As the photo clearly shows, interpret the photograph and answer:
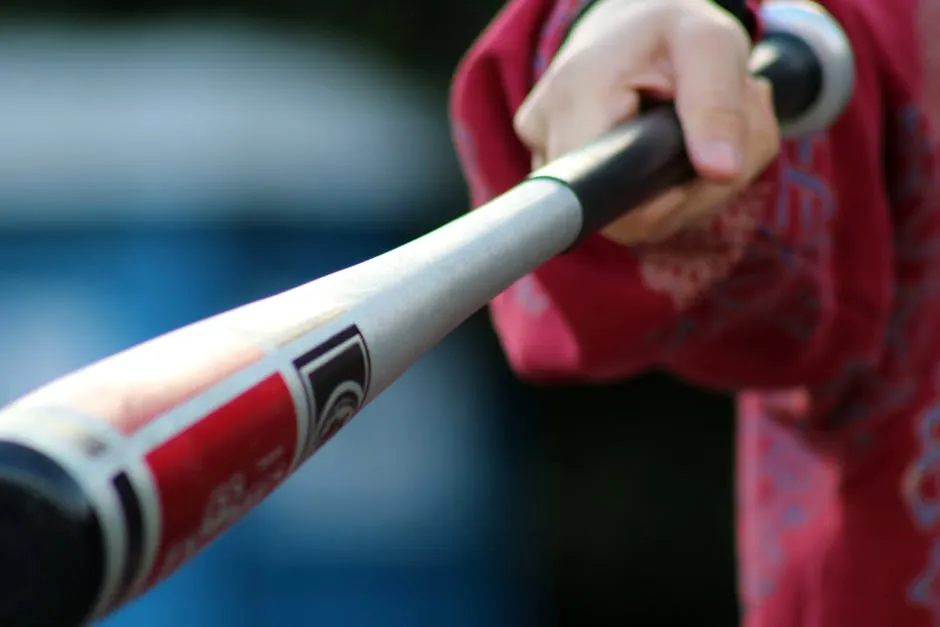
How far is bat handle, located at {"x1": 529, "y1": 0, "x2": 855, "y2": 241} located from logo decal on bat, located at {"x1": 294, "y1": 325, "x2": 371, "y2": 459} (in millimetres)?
75

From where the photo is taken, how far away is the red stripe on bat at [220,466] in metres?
0.16

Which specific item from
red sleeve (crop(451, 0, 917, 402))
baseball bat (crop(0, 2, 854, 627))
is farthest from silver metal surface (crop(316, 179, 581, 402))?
red sleeve (crop(451, 0, 917, 402))

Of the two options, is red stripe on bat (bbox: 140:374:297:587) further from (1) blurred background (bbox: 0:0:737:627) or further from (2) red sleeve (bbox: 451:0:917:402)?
(1) blurred background (bbox: 0:0:737:627)

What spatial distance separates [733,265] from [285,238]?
1.06 metres

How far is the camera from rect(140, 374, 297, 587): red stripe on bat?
162mm

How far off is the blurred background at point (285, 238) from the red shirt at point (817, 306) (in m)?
0.94

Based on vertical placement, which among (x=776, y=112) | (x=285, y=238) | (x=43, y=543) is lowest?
(x=43, y=543)

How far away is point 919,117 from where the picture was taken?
42 centimetres

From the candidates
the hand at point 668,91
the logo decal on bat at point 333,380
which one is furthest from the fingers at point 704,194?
the logo decal on bat at point 333,380

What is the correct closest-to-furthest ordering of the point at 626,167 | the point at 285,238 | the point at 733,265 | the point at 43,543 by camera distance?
the point at 43,543, the point at 626,167, the point at 733,265, the point at 285,238

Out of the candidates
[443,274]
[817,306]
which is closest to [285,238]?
[817,306]

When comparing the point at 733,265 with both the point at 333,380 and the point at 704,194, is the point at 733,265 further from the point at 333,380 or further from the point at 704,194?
the point at 333,380

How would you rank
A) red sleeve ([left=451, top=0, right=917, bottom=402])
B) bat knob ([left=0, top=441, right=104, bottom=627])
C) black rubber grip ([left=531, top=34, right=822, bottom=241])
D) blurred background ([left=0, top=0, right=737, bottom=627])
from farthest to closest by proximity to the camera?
blurred background ([left=0, top=0, right=737, bottom=627]), red sleeve ([left=451, top=0, right=917, bottom=402]), black rubber grip ([left=531, top=34, right=822, bottom=241]), bat knob ([left=0, top=441, right=104, bottom=627])

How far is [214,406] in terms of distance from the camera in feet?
0.56
